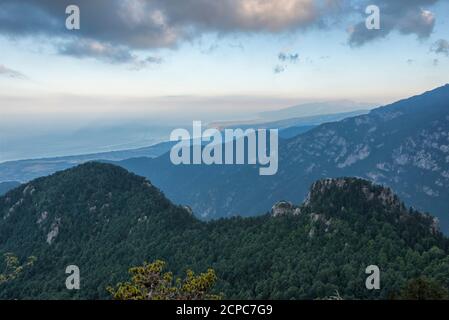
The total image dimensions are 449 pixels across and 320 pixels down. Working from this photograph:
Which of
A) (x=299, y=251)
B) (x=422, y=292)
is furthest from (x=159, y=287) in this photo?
(x=299, y=251)

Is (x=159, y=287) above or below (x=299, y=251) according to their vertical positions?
above

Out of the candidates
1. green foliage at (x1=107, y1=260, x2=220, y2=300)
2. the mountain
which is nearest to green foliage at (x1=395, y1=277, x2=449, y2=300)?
green foliage at (x1=107, y1=260, x2=220, y2=300)

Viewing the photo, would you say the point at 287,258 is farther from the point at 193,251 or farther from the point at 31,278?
the point at 31,278

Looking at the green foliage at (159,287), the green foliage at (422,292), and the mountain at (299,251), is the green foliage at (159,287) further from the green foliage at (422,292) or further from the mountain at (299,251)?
the mountain at (299,251)

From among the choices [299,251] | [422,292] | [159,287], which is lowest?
[299,251]

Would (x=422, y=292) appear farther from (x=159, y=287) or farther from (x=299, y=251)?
(x=299, y=251)

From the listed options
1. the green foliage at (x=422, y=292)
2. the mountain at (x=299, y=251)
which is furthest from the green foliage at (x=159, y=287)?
the mountain at (x=299, y=251)

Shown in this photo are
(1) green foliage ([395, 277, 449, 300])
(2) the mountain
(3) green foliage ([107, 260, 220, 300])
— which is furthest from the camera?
(2) the mountain

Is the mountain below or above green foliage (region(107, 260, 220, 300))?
below

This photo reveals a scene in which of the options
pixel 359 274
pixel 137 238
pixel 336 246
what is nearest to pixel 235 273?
pixel 336 246

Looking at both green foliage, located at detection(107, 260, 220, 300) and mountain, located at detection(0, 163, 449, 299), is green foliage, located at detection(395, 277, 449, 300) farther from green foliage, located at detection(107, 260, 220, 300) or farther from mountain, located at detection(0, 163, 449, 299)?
mountain, located at detection(0, 163, 449, 299)

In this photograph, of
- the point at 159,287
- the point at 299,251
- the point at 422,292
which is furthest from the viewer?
the point at 299,251
